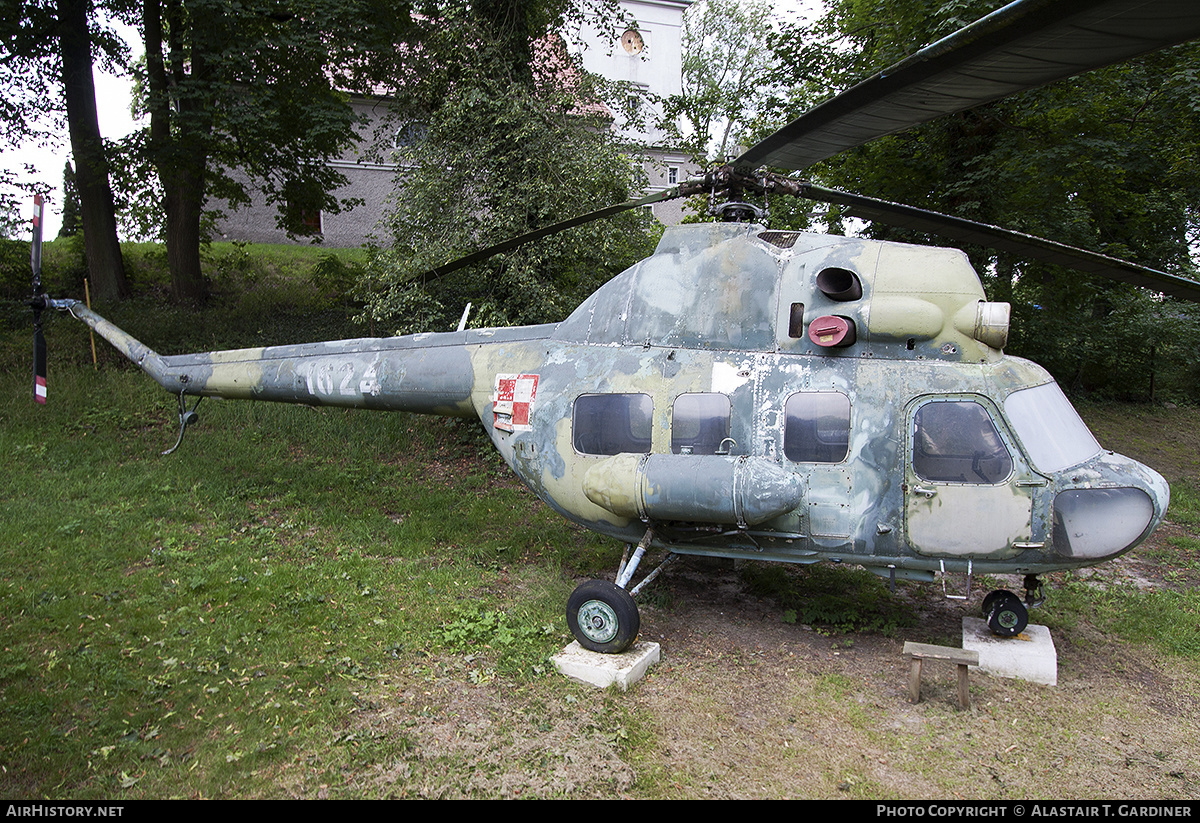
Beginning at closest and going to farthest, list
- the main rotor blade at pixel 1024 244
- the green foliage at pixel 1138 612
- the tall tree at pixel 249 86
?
the main rotor blade at pixel 1024 244
the green foliage at pixel 1138 612
the tall tree at pixel 249 86

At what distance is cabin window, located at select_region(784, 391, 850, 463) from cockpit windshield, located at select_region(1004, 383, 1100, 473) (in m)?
1.13

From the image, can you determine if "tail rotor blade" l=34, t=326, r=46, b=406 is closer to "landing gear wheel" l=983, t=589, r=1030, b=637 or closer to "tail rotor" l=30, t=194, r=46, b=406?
"tail rotor" l=30, t=194, r=46, b=406

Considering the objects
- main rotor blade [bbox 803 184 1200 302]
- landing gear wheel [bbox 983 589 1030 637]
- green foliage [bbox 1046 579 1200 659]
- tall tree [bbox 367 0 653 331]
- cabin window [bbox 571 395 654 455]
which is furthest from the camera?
tall tree [bbox 367 0 653 331]

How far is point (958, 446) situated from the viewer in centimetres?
504

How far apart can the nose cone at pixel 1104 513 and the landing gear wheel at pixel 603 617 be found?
3078mm

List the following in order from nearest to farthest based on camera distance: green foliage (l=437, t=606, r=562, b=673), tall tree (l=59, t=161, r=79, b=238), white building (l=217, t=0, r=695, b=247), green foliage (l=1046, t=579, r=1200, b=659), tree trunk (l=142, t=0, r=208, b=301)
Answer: green foliage (l=437, t=606, r=562, b=673) < green foliage (l=1046, t=579, r=1200, b=659) < tree trunk (l=142, t=0, r=208, b=301) < white building (l=217, t=0, r=695, b=247) < tall tree (l=59, t=161, r=79, b=238)

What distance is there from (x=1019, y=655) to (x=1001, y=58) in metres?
4.21

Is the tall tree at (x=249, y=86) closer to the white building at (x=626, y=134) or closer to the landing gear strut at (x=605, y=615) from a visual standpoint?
the white building at (x=626, y=134)

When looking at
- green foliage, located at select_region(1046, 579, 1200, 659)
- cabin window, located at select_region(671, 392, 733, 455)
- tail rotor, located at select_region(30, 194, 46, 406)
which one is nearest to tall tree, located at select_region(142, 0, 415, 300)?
tail rotor, located at select_region(30, 194, 46, 406)

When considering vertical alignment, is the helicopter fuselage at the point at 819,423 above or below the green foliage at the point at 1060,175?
below

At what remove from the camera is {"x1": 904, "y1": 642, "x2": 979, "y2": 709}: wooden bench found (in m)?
4.84

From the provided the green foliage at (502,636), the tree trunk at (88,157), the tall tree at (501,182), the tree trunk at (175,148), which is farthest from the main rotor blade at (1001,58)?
the tree trunk at (88,157)

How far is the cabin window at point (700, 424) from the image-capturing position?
18.0 ft
